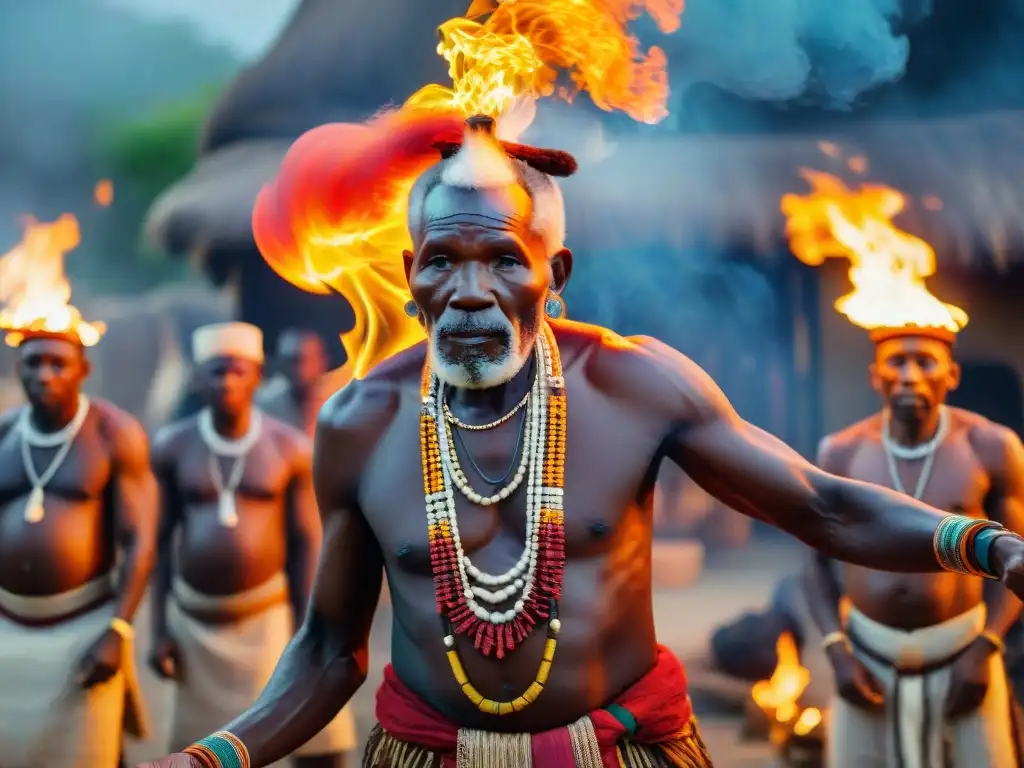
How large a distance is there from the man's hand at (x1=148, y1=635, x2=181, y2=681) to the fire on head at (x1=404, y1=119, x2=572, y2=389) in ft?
13.0

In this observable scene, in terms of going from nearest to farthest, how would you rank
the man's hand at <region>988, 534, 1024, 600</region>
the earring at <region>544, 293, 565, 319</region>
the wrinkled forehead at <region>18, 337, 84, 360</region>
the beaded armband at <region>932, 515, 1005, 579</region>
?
the man's hand at <region>988, 534, 1024, 600</region>
the beaded armband at <region>932, 515, 1005, 579</region>
the earring at <region>544, 293, 565, 319</region>
the wrinkled forehead at <region>18, 337, 84, 360</region>

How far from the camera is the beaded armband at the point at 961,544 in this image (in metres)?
2.32

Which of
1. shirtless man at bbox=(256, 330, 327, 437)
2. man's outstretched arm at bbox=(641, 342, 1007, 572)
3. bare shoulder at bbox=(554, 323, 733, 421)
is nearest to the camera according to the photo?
man's outstretched arm at bbox=(641, 342, 1007, 572)

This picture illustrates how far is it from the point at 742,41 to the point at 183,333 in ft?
16.3

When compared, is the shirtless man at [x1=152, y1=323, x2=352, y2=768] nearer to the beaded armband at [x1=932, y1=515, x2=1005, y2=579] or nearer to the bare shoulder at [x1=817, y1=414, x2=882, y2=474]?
the bare shoulder at [x1=817, y1=414, x2=882, y2=474]

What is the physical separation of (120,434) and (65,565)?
1.95ft

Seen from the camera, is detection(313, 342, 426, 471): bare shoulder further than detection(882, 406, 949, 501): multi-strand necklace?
No

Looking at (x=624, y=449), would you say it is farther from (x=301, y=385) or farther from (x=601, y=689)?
(x=301, y=385)

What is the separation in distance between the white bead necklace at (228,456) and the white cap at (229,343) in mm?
283

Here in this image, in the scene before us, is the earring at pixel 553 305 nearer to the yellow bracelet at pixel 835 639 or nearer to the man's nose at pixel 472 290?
the man's nose at pixel 472 290

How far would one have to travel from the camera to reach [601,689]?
99.0 inches

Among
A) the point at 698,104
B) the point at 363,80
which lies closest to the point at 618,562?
the point at 698,104

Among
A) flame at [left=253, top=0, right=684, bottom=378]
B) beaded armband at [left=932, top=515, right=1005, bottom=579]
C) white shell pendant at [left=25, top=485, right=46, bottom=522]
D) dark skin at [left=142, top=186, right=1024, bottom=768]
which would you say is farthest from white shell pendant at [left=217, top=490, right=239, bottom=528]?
beaded armband at [left=932, top=515, right=1005, bottom=579]

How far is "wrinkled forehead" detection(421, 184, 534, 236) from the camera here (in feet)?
8.33
